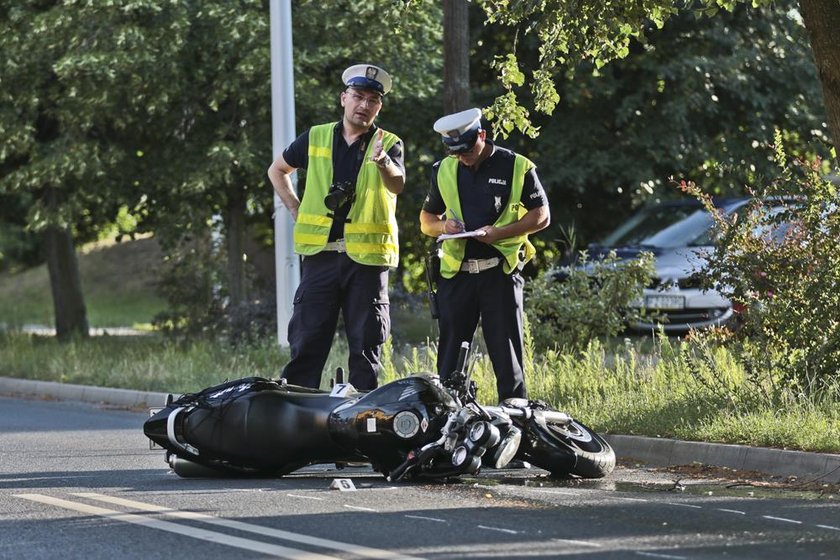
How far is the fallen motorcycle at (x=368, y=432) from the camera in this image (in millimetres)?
8070

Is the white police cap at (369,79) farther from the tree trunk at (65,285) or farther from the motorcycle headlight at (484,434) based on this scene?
the tree trunk at (65,285)

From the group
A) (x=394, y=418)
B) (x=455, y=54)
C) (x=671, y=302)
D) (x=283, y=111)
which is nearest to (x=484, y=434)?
(x=394, y=418)

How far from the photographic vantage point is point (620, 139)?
21.9 metres

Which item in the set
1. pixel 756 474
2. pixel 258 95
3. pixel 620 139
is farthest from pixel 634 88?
pixel 756 474

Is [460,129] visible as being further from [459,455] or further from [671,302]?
[671,302]

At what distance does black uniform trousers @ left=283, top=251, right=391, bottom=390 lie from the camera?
31.2 feet

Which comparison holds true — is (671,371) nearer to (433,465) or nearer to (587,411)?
(587,411)

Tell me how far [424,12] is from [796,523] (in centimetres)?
1162

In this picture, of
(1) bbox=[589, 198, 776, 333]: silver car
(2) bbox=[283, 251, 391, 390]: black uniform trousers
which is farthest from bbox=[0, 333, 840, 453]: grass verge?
(1) bbox=[589, 198, 776, 333]: silver car

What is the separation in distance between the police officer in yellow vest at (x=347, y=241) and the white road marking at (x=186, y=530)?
2.01m

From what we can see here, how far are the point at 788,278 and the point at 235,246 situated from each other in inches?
391

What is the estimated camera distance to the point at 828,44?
9.64 m

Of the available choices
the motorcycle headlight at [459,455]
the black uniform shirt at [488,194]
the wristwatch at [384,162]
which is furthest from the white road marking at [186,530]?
the black uniform shirt at [488,194]

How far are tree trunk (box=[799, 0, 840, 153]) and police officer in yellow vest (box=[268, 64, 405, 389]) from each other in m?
2.53
